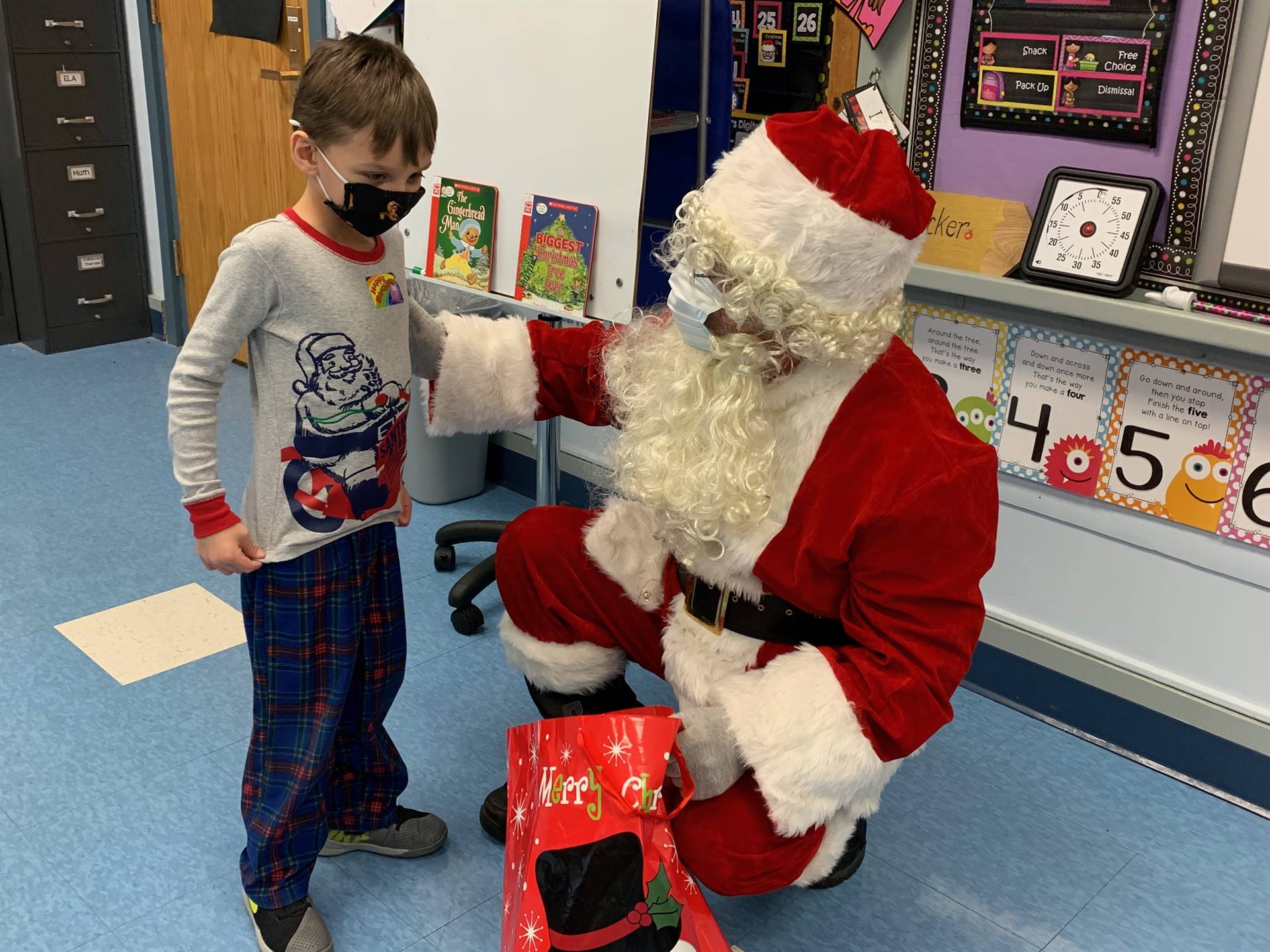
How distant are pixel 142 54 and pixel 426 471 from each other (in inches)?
75.3

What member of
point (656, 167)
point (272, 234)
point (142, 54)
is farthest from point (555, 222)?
point (142, 54)

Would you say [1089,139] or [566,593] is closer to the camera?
[566,593]

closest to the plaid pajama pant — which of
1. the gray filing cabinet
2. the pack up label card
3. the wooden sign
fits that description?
the wooden sign

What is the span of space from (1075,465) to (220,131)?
2.73m

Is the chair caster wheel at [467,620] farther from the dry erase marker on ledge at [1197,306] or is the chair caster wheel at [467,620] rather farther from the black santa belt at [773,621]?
the dry erase marker on ledge at [1197,306]

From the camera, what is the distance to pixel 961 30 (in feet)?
6.29

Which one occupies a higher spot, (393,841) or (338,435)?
(338,435)

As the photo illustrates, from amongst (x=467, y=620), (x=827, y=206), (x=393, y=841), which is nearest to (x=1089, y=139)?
(x=827, y=206)

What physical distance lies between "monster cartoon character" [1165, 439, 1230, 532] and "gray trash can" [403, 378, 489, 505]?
160cm

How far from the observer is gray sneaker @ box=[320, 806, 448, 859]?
1686 millimetres

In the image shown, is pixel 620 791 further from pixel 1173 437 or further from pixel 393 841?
pixel 1173 437

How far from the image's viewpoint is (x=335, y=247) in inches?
51.8

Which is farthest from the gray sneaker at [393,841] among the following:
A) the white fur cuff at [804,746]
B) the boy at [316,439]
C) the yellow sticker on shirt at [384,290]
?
the yellow sticker on shirt at [384,290]

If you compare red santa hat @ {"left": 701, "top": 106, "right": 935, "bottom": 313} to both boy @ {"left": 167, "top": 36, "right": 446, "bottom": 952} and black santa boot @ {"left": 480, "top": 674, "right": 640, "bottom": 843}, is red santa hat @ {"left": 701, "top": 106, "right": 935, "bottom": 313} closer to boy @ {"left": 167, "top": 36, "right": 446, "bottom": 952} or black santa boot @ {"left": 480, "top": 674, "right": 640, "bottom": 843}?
boy @ {"left": 167, "top": 36, "right": 446, "bottom": 952}
